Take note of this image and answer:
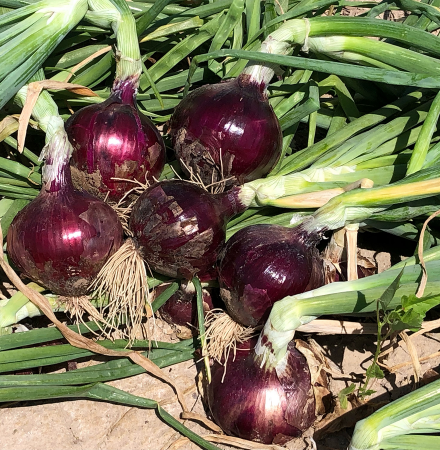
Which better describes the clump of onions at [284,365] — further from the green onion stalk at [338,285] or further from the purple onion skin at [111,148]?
the purple onion skin at [111,148]

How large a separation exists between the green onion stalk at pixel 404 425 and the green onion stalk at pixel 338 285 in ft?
0.82

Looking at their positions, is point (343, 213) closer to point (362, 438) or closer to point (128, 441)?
point (362, 438)

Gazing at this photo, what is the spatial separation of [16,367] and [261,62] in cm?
118

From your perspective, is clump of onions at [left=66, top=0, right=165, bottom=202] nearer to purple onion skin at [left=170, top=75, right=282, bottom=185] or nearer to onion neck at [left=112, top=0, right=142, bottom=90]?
onion neck at [left=112, top=0, right=142, bottom=90]

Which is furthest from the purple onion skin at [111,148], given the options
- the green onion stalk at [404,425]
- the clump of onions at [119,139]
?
the green onion stalk at [404,425]

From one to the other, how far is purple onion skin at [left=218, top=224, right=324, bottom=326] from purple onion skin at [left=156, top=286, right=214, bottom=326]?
168 mm

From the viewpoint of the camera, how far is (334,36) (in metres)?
1.72

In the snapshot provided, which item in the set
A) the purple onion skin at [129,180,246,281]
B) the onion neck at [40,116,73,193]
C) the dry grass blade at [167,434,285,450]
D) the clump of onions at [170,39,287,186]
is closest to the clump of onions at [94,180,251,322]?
the purple onion skin at [129,180,246,281]

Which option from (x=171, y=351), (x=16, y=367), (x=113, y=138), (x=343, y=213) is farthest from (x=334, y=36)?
(x=16, y=367)

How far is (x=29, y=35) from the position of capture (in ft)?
4.99

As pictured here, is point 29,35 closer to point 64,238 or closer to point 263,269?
point 64,238

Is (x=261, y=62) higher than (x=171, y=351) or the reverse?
higher

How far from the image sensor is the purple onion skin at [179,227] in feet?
4.89

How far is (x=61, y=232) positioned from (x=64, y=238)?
19 millimetres
